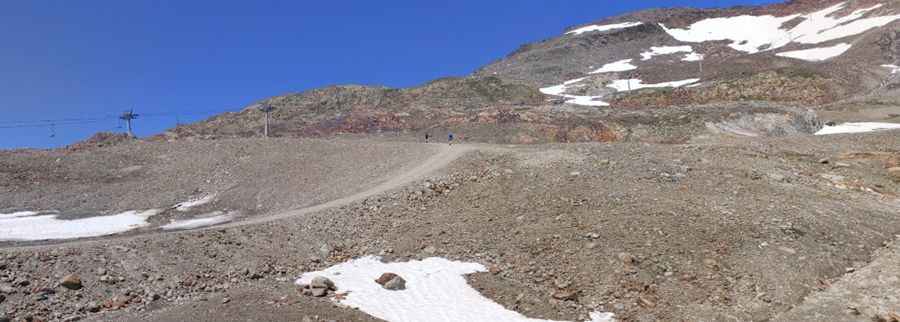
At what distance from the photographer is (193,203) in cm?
2506

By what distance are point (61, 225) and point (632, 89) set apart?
5086 cm

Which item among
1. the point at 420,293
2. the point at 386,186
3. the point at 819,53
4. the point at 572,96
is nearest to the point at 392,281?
the point at 420,293

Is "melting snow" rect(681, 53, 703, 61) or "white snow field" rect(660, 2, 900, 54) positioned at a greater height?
"white snow field" rect(660, 2, 900, 54)

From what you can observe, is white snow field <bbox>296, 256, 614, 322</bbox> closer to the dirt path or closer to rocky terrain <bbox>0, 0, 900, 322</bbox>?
rocky terrain <bbox>0, 0, 900, 322</bbox>

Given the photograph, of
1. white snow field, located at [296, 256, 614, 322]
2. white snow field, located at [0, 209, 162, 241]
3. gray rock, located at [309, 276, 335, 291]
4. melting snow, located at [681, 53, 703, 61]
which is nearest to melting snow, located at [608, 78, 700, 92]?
melting snow, located at [681, 53, 703, 61]

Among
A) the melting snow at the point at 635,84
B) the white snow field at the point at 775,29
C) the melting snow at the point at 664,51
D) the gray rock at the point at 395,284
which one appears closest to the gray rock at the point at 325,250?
the gray rock at the point at 395,284

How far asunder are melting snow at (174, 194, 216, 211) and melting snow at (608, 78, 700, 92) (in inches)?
1777

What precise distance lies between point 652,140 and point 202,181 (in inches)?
980

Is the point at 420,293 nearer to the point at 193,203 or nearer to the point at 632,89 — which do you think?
the point at 193,203

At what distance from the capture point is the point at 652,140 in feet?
109

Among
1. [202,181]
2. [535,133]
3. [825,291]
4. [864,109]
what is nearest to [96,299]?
[825,291]

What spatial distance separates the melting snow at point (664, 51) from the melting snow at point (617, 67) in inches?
211

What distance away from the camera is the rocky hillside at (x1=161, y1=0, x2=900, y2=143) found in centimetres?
3803

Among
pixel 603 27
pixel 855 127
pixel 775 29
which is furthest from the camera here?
pixel 603 27
